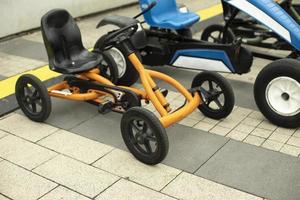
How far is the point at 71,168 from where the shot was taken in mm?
3406

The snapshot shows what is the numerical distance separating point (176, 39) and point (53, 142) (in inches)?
79.2

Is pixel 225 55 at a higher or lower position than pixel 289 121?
higher

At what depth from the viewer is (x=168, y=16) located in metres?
5.33

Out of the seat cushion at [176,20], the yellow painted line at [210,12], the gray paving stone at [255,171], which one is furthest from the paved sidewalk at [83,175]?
the yellow painted line at [210,12]

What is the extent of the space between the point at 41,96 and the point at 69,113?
47 centimetres

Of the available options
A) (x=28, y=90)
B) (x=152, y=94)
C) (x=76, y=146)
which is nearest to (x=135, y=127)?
(x=152, y=94)

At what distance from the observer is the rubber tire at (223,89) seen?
3.86m

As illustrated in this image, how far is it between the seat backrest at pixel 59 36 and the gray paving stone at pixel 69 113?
0.50 meters

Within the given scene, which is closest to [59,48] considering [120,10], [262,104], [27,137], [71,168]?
[27,137]

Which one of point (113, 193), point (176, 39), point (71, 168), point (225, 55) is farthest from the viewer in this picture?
point (176, 39)

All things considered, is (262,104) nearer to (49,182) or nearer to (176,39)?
(176,39)

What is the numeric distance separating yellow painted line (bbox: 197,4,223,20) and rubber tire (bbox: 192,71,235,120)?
11.9 feet

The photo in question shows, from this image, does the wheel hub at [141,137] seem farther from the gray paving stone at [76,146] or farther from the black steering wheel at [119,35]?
the black steering wheel at [119,35]

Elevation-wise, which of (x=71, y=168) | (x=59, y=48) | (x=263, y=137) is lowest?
(x=263, y=137)
